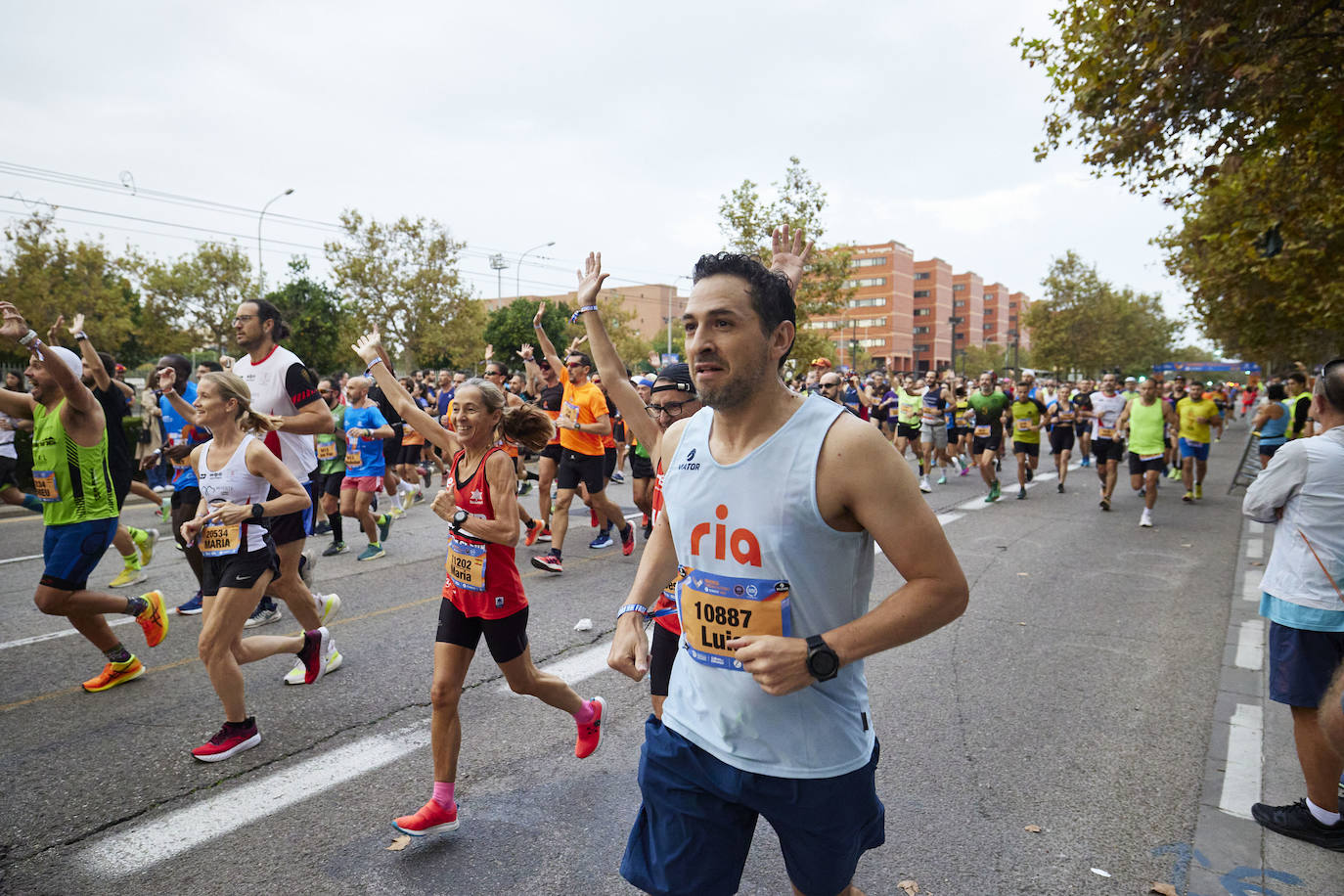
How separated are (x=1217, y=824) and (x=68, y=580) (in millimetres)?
5788

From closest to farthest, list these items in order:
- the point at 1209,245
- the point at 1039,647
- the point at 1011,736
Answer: the point at 1011,736
the point at 1039,647
the point at 1209,245

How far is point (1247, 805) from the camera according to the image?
3.52 metres

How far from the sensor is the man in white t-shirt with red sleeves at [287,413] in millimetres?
4836

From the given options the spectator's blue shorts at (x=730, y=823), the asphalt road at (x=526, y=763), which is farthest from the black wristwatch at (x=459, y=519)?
the spectator's blue shorts at (x=730, y=823)

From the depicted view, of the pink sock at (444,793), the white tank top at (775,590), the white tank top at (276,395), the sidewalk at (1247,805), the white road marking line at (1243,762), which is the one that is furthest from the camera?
the white tank top at (276,395)

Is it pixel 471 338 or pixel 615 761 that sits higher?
pixel 471 338

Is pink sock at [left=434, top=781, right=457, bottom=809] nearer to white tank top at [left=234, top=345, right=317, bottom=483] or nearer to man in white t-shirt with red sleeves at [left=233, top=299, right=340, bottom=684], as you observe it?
man in white t-shirt with red sleeves at [left=233, top=299, right=340, bottom=684]

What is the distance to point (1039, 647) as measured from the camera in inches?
229

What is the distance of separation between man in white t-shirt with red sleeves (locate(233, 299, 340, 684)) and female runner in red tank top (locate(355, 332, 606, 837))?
143 cm

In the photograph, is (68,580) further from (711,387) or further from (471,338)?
(471,338)

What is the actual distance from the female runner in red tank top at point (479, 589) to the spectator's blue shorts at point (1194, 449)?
514 inches

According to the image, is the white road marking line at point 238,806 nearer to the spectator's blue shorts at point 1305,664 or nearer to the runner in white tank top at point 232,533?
the runner in white tank top at point 232,533

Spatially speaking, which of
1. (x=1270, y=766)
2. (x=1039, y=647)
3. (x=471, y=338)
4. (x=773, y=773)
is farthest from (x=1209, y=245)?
(x=471, y=338)

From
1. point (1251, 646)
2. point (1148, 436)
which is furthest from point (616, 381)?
point (1148, 436)
